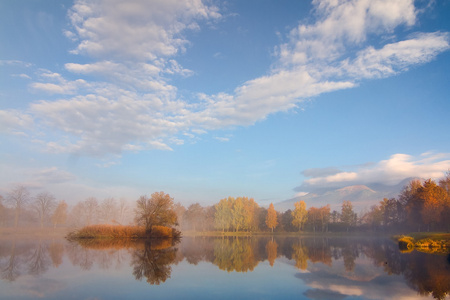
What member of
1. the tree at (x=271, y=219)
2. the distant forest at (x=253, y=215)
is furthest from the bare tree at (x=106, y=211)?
the tree at (x=271, y=219)

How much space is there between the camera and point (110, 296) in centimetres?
1060

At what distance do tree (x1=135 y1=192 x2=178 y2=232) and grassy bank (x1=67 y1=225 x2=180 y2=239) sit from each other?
1195 mm

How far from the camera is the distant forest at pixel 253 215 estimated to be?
7412 centimetres

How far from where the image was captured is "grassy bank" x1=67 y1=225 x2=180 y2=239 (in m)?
47.7

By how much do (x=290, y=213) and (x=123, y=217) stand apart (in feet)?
242

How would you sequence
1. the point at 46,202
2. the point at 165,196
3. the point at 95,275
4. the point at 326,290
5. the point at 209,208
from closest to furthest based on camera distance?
the point at 326,290 → the point at 95,275 → the point at 165,196 → the point at 46,202 → the point at 209,208

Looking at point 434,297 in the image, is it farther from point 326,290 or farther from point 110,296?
point 110,296

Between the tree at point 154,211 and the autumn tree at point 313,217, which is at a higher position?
the tree at point 154,211

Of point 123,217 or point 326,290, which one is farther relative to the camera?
point 123,217

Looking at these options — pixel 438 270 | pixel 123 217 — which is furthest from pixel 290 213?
pixel 438 270

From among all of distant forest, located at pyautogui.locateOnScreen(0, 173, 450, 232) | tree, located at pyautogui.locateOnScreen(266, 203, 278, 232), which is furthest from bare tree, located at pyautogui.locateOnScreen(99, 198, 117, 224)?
tree, located at pyautogui.locateOnScreen(266, 203, 278, 232)

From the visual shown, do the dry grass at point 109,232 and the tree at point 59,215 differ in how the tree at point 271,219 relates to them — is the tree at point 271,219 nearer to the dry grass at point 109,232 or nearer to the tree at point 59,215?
the dry grass at point 109,232

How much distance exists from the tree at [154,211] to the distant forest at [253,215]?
73.2 feet

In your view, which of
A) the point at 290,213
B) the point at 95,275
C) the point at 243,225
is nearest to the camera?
the point at 95,275
